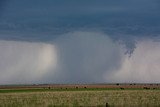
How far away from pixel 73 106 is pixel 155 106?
11.0 metres

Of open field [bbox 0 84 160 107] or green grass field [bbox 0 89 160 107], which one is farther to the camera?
open field [bbox 0 84 160 107]

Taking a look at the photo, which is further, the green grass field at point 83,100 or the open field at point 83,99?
the open field at point 83,99

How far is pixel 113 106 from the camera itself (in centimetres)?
4875

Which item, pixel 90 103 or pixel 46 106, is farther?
pixel 90 103

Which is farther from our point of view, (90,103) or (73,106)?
(90,103)

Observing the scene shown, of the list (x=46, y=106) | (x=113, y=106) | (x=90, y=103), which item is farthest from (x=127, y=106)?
(x=46, y=106)

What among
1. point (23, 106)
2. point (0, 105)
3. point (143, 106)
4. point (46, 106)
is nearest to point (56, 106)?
point (46, 106)

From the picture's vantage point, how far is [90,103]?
5403 cm

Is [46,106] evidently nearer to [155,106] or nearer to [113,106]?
[113,106]

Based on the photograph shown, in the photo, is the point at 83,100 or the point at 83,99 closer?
the point at 83,100

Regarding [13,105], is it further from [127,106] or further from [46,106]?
[127,106]

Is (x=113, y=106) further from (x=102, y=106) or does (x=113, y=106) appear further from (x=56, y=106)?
(x=56, y=106)

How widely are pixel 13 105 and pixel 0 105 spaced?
5.88 feet

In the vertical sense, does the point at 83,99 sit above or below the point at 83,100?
above
